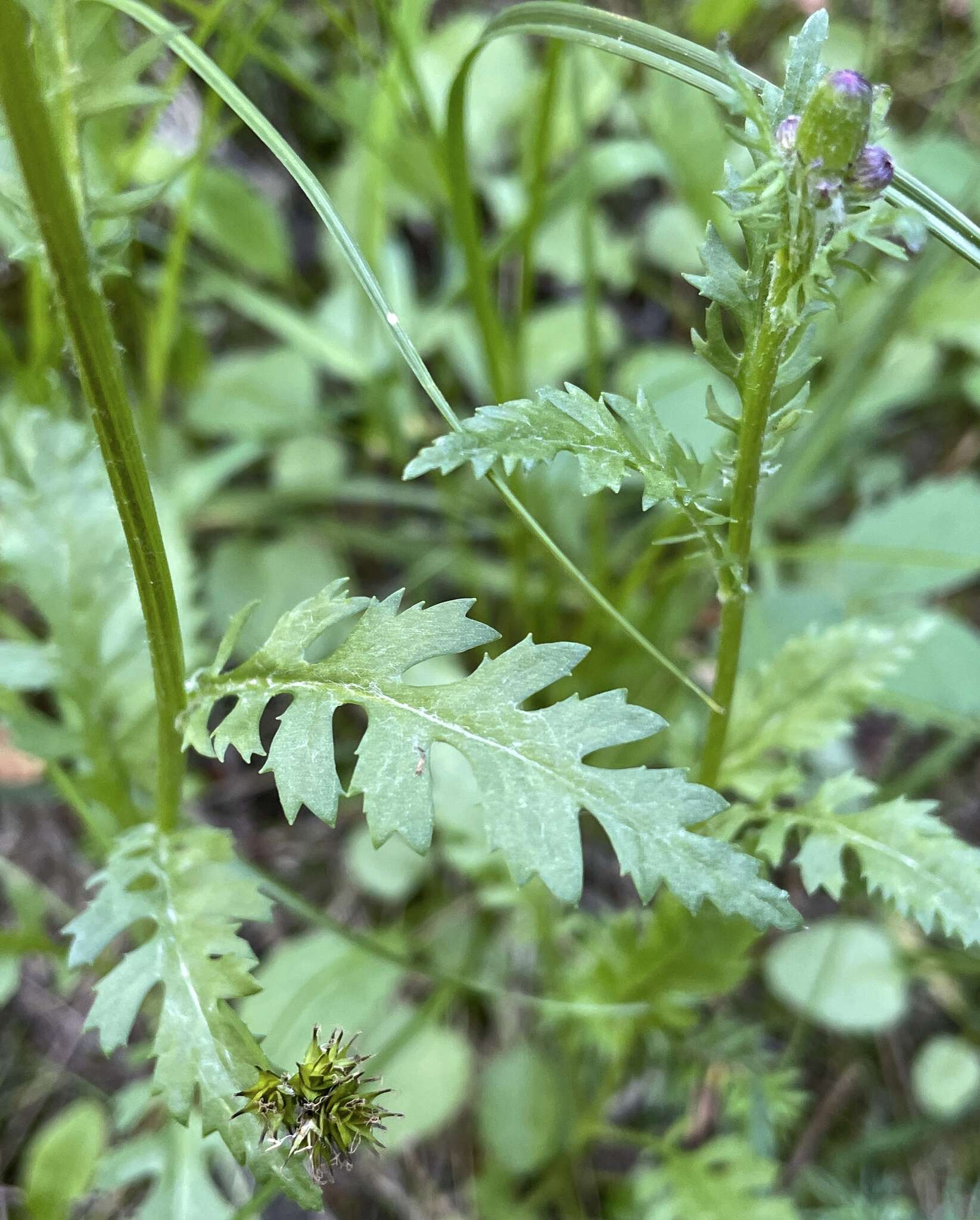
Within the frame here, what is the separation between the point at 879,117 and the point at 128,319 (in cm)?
167

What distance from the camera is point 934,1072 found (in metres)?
1.58

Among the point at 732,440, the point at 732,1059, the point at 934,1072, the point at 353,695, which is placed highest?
the point at 732,440

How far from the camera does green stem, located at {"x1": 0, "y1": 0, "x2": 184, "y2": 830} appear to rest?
63 cm

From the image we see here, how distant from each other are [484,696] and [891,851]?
1.44ft

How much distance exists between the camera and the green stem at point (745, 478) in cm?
69

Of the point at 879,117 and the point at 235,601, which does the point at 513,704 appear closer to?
the point at 879,117

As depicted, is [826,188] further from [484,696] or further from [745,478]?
[484,696]

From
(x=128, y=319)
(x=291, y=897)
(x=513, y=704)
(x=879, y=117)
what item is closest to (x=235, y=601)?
(x=128, y=319)

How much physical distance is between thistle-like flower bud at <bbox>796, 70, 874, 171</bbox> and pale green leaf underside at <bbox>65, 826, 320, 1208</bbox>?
73 cm

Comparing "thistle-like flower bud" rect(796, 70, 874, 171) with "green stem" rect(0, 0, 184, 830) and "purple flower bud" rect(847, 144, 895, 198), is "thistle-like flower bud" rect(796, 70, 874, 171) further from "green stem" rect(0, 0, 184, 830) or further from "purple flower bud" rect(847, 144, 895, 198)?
"green stem" rect(0, 0, 184, 830)

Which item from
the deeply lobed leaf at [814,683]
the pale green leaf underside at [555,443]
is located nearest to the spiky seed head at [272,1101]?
the pale green leaf underside at [555,443]

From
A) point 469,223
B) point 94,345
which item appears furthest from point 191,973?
point 469,223

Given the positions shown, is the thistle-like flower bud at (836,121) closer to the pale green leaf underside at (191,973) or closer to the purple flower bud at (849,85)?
the purple flower bud at (849,85)

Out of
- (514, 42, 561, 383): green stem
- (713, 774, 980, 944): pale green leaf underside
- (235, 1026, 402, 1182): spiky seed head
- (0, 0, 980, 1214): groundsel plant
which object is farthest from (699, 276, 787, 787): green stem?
(514, 42, 561, 383): green stem
